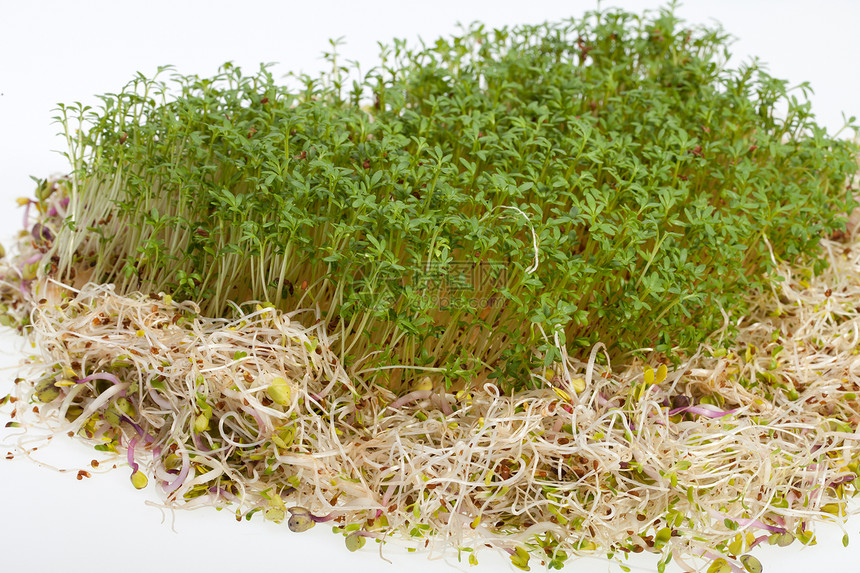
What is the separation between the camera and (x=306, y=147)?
2500mm

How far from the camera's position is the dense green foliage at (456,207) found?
2.28 metres

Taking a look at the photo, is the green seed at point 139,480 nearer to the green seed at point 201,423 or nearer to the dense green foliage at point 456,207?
the green seed at point 201,423

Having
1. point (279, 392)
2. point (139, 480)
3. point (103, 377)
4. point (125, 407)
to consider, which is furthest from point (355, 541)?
point (103, 377)

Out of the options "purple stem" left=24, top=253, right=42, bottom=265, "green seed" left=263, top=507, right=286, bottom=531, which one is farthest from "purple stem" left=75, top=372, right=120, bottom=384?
"purple stem" left=24, top=253, right=42, bottom=265

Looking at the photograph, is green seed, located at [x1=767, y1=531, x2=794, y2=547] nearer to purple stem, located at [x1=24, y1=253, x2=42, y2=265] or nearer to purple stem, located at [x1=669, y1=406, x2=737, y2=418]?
purple stem, located at [x1=669, y1=406, x2=737, y2=418]

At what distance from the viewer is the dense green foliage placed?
228 centimetres

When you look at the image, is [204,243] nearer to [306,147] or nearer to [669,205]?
[306,147]

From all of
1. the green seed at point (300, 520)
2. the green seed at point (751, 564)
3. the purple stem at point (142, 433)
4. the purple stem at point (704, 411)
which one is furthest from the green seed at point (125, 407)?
the green seed at point (751, 564)

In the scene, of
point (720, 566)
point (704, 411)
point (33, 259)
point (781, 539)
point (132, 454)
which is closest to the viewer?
point (720, 566)

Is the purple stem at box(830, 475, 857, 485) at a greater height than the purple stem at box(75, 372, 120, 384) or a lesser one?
lesser

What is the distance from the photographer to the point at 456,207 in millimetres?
2484

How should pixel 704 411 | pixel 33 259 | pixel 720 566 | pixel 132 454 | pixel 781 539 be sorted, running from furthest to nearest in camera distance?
pixel 33 259 < pixel 704 411 < pixel 132 454 < pixel 781 539 < pixel 720 566

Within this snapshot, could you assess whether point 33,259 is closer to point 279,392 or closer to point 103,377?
point 103,377

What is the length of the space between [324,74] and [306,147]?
32.5 inches
